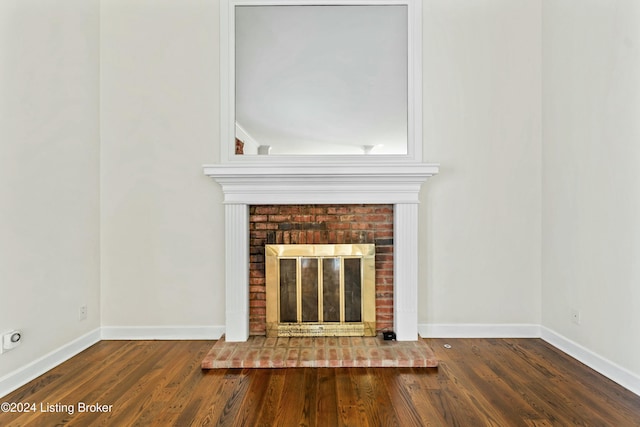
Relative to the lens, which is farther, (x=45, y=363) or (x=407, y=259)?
(x=407, y=259)

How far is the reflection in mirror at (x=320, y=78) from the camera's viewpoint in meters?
3.05

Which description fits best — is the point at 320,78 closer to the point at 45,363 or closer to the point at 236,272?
the point at 236,272

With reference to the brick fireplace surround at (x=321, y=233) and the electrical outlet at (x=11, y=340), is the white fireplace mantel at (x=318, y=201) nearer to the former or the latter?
the brick fireplace surround at (x=321, y=233)

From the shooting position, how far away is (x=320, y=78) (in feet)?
10.0

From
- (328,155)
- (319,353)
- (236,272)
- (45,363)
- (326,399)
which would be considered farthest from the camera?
(328,155)

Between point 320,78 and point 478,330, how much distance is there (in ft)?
8.09

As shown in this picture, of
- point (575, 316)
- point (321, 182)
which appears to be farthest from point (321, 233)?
point (575, 316)

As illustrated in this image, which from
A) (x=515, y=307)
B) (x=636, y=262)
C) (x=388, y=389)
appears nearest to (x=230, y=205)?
(x=388, y=389)

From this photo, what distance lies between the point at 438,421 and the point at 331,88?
7.99 feet

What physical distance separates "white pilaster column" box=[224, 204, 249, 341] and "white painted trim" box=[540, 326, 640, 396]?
2.42m

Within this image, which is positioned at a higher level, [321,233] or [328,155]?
[328,155]

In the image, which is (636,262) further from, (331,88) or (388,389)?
(331,88)

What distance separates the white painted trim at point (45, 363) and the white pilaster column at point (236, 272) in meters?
1.10

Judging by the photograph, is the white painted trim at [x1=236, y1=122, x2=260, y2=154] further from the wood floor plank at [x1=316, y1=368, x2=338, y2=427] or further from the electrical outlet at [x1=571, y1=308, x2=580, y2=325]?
the electrical outlet at [x1=571, y1=308, x2=580, y2=325]
